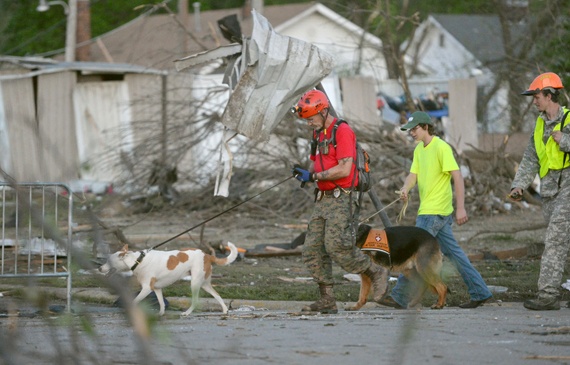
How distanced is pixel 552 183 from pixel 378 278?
1.73 metres

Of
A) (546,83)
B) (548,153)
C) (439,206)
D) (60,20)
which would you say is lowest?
(60,20)

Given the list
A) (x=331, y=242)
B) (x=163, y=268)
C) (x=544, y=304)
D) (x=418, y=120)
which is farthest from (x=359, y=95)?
(x=331, y=242)

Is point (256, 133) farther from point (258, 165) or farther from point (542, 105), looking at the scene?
point (258, 165)

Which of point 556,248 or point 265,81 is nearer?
point 556,248

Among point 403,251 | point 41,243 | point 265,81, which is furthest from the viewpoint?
point 41,243

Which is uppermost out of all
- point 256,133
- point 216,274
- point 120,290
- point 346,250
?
point 120,290

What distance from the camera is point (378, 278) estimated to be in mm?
9141

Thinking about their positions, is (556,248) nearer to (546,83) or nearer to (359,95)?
(546,83)

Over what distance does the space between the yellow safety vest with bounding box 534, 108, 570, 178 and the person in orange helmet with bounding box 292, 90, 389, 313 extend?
1705 millimetres

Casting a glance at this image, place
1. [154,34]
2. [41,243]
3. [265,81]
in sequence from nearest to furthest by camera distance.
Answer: [265,81], [41,243], [154,34]

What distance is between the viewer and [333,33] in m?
40.7

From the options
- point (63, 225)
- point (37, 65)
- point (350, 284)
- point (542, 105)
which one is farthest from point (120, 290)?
point (37, 65)

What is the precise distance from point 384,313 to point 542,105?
7.44 feet

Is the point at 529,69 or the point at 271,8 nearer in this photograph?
the point at 529,69
